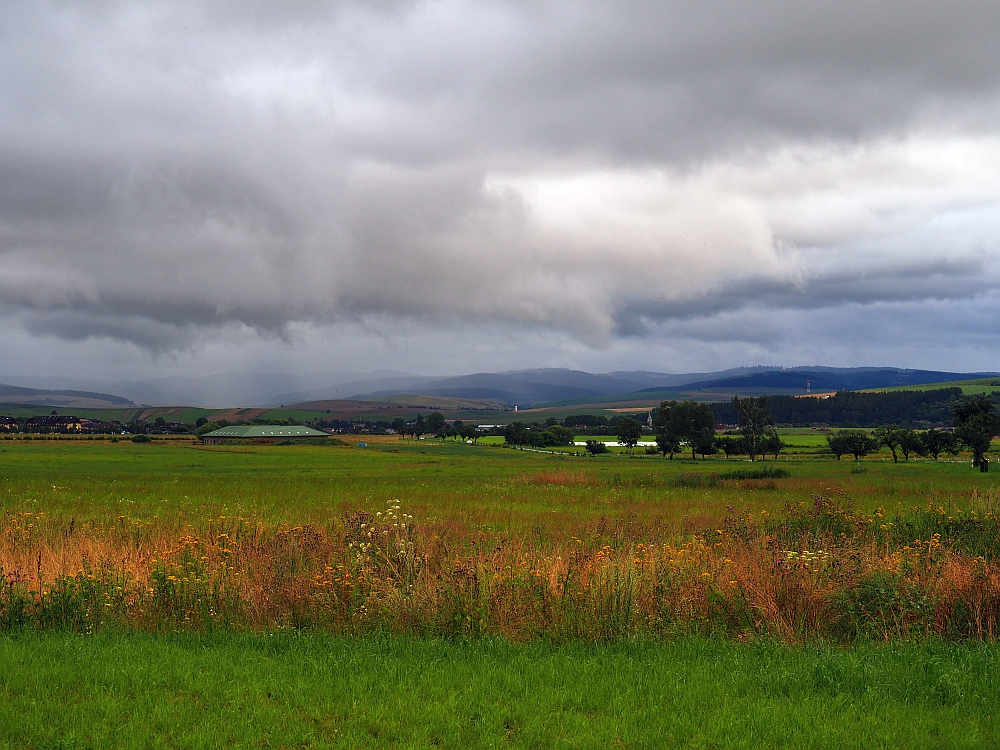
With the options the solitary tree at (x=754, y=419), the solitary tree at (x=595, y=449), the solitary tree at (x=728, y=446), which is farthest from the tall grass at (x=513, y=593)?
the solitary tree at (x=595, y=449)

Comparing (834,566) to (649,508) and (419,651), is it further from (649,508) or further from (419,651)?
(649,508)

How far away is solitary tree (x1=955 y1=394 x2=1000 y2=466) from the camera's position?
67.9 m

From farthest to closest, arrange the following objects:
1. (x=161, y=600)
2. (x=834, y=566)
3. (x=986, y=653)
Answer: (x=834, y=566)
(x=161, y=600)
(x=986, y=653)

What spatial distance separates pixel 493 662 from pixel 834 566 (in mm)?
7175

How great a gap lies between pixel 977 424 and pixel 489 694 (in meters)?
77.8

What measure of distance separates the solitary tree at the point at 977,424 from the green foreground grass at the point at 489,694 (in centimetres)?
7103

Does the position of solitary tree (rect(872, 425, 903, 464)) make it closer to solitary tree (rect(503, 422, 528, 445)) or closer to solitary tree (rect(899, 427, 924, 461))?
solitary tree (rect(899, 427, 924, 461))

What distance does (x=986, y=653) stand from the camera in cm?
904

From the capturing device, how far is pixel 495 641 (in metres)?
9.74

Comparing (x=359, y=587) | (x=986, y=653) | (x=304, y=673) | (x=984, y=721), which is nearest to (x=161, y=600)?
(x=359, y=587)

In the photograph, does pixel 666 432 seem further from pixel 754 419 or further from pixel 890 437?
pixel 890 437

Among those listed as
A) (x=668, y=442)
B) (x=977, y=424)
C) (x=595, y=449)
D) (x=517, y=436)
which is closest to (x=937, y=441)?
(x=977, y=424)

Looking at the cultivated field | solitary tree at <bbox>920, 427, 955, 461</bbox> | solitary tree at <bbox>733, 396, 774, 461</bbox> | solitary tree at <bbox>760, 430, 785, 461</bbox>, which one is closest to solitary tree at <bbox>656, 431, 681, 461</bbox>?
solitary tree at <bbox>733, 396, 774, 461</bbox>

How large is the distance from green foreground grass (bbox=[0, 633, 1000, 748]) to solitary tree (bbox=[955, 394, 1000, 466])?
7103 cm
